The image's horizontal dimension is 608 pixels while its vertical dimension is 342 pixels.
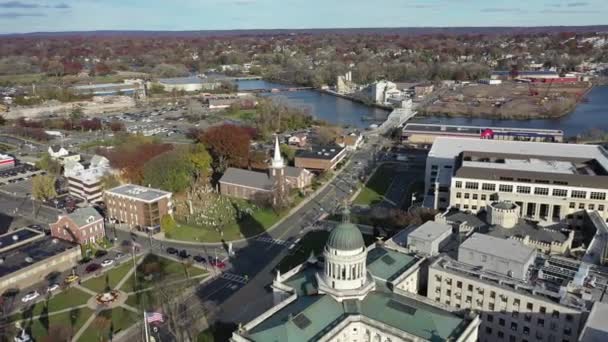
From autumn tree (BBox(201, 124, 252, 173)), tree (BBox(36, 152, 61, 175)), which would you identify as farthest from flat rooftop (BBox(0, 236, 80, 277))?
tree (BBox(36, 152, 61, 175))

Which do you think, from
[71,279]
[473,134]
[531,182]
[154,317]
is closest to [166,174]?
[71,279]

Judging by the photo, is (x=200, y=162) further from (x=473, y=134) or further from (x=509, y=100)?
(x=509, y=100)

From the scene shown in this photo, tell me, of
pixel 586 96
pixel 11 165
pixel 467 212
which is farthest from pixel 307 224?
pixel 586 96

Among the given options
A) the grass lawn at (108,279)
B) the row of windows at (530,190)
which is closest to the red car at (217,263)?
the grass lawn at (108,279)

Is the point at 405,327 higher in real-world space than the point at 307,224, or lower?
higher

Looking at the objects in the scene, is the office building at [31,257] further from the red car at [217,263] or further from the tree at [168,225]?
the red car at [217,263]

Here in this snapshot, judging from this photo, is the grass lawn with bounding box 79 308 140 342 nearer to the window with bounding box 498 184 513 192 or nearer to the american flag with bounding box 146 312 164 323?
the american flag with bounding box 146 312 164 323

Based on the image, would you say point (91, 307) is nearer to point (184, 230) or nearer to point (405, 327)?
point (184, 230)
